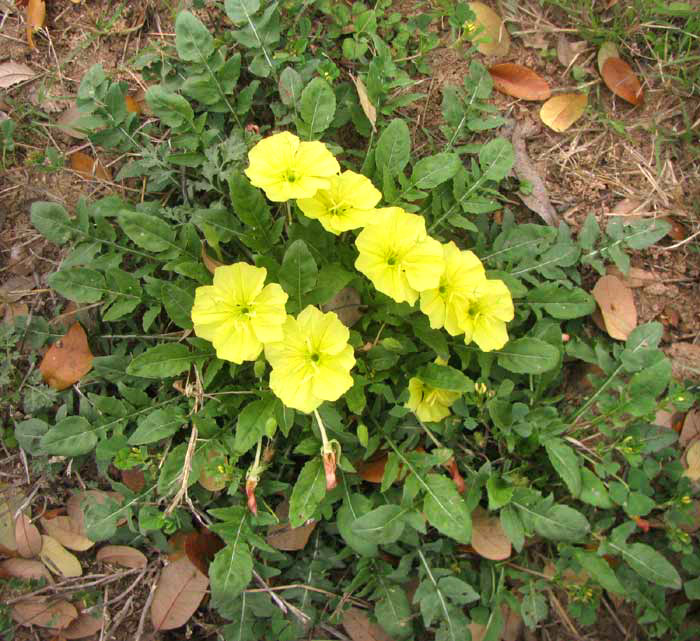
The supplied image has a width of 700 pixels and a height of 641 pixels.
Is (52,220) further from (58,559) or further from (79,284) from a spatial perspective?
(58,559)

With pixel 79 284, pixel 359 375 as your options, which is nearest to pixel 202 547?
pixel 359 375

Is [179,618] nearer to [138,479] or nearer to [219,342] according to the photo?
[138,479]

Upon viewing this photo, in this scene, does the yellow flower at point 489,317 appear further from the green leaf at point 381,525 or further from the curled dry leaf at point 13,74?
the curled dry leaf at point 13,74

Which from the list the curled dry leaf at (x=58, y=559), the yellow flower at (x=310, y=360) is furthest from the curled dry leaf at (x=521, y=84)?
the curled dry leaf at (x=58, y=559)

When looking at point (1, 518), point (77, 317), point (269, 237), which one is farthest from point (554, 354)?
point (1, 518)

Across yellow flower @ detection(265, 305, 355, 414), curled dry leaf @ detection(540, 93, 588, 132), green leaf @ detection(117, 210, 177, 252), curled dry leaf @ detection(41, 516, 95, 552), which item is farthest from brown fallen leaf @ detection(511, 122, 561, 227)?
curled dry leaf @ detection(41, 516, 95, 552)

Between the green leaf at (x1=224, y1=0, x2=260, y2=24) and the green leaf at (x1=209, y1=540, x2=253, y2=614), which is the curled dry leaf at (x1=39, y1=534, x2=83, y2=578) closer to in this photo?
the green leaf at (x1=209, y1=540, x2=253, y2=614)
